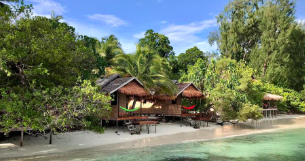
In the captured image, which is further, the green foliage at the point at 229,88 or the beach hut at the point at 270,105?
the beach hut at the point at 270,105

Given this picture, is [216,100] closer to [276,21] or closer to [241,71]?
[241,71]

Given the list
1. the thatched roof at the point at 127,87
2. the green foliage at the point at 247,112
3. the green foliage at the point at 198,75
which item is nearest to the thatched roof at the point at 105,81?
the thatched roof at the point at 127,87

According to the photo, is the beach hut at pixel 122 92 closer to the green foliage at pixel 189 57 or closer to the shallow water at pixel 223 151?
the shallow water at pixel 223 151

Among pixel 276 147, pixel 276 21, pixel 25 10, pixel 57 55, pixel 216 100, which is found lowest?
pixel 276 147

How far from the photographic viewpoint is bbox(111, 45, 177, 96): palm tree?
54.2 feet

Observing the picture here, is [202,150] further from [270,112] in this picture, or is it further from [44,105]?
[270,112]

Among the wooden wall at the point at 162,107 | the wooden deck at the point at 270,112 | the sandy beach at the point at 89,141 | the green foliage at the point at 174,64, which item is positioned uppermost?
the green foliage at the point at 174,64

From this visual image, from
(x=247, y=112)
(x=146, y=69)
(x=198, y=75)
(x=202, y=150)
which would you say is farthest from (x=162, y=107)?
(x=202, y=150)

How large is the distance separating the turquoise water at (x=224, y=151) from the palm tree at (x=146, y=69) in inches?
184

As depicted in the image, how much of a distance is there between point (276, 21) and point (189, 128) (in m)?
20.1

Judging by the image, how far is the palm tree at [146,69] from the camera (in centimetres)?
1652

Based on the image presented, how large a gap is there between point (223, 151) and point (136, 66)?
864 cm

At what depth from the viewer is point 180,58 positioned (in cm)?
3616

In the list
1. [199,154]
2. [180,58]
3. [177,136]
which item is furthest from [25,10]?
[180,58]
